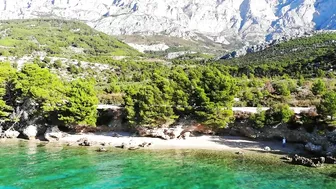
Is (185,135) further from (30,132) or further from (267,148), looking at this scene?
(30,132)

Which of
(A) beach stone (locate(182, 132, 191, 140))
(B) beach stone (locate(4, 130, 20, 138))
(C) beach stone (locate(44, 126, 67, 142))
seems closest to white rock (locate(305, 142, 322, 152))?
(A) beach stone (locate(182, 132, 191, 140))

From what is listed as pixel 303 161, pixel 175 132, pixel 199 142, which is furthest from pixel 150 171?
pixel 303 161

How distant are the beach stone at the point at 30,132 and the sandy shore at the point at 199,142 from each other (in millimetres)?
5292

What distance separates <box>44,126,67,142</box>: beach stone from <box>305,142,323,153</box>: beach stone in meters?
35.5

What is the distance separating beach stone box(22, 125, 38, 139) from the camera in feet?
174

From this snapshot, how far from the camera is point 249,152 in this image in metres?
42.4

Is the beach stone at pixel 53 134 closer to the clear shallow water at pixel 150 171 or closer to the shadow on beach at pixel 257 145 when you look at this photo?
the clear shallow water at pixel 150 171

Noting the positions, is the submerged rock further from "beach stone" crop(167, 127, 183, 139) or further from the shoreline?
"beach stone" crop(167, 127, 183, 139)

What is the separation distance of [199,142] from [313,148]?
14856mm

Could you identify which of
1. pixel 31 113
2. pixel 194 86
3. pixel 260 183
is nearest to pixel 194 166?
pixel 260 183

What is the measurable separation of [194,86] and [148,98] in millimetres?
7482

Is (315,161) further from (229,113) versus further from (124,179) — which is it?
(124,179)

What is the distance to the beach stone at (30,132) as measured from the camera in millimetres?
52969

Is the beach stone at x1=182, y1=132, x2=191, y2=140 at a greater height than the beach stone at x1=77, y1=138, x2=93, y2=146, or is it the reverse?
the beach stone at x1=182, y1=132, x2=191, y2=140
